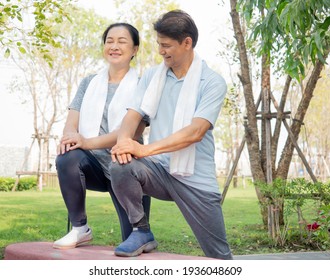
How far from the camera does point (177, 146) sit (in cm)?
216

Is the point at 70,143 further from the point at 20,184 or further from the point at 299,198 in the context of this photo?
the point at 20,184

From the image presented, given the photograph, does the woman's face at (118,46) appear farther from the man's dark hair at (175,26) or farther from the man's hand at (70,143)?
the man's hand at (70,143)

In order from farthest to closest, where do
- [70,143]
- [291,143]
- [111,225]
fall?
[111,225]
[291,143]
[70,143]

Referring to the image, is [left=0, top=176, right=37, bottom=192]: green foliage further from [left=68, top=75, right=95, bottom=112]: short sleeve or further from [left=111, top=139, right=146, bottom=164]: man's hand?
[left=111, top=139, right=146, bottom=164]: man's hand

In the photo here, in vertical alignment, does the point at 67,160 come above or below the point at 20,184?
above

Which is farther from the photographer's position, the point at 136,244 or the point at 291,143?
the point at 291,143

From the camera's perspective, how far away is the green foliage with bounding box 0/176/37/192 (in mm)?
13328

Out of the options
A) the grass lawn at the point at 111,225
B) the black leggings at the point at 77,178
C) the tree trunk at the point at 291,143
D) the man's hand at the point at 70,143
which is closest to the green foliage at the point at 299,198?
the grass lawn at the point at 111,225

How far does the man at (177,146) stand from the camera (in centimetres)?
216

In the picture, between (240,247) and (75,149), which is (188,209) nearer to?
(75,149)

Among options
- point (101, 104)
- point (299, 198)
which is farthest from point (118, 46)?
point (299, 198)

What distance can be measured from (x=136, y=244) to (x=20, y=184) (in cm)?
1222

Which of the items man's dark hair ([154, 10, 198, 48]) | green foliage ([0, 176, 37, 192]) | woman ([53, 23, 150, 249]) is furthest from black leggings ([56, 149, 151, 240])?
green foliage ([0, 176, 37, 192])

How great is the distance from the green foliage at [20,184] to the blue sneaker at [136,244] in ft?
37.9
